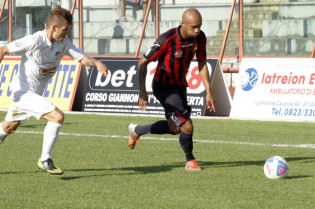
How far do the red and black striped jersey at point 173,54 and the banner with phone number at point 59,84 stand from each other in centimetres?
1178

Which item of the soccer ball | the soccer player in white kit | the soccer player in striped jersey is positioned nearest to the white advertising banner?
the soccer player in striped jersey

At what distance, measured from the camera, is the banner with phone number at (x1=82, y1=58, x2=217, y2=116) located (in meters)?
21.7

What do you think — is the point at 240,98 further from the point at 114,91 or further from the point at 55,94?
the point at 55,94

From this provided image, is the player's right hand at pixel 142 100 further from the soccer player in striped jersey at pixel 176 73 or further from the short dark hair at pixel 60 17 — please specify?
the short dark hair at pixel 60 17

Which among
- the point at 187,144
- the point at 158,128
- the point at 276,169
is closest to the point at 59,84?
the point at 158,128

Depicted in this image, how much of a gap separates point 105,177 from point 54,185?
2.81 ft

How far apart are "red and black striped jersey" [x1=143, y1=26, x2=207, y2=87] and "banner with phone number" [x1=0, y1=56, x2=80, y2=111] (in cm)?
1178

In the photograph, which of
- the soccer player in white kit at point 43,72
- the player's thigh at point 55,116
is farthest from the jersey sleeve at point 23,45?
the player's thigh at point 55,116

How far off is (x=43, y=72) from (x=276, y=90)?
9.91m

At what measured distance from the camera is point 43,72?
10.8m

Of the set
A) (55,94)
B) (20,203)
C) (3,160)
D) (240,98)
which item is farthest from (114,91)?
(20,203)

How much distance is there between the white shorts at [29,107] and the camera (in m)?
10.7

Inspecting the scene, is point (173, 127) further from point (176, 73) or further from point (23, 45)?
point (23, 45)

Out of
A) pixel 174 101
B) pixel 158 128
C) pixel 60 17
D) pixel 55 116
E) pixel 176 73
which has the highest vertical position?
pixel 60 17
